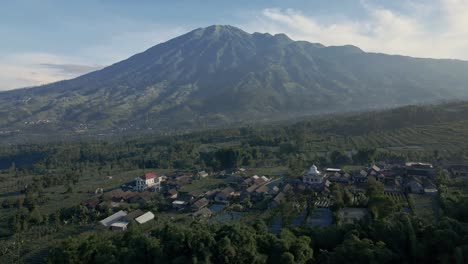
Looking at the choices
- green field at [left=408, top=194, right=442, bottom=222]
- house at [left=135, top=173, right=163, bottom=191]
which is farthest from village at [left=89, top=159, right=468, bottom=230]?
green field at [left=408, top=194, right=442, bottom=222]

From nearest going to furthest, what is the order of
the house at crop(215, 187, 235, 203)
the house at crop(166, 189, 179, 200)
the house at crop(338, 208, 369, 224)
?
1. the house at crop(338, 208, 369, 224)
2. the house at crop(215, 187, 235, 203)
3. the house at crop(166, 189, 179, 200)

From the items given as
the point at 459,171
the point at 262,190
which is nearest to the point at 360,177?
the point at 262,190

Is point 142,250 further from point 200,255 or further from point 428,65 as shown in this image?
point 428,65

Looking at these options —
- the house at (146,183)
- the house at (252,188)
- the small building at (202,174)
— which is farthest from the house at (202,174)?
the house at (252,188)

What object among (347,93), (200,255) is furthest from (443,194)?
(347,93)

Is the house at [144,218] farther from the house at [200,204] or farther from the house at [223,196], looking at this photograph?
the house at [223,196]

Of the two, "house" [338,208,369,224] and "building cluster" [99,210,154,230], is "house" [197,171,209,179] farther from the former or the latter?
"house" [338,208,369,224]
